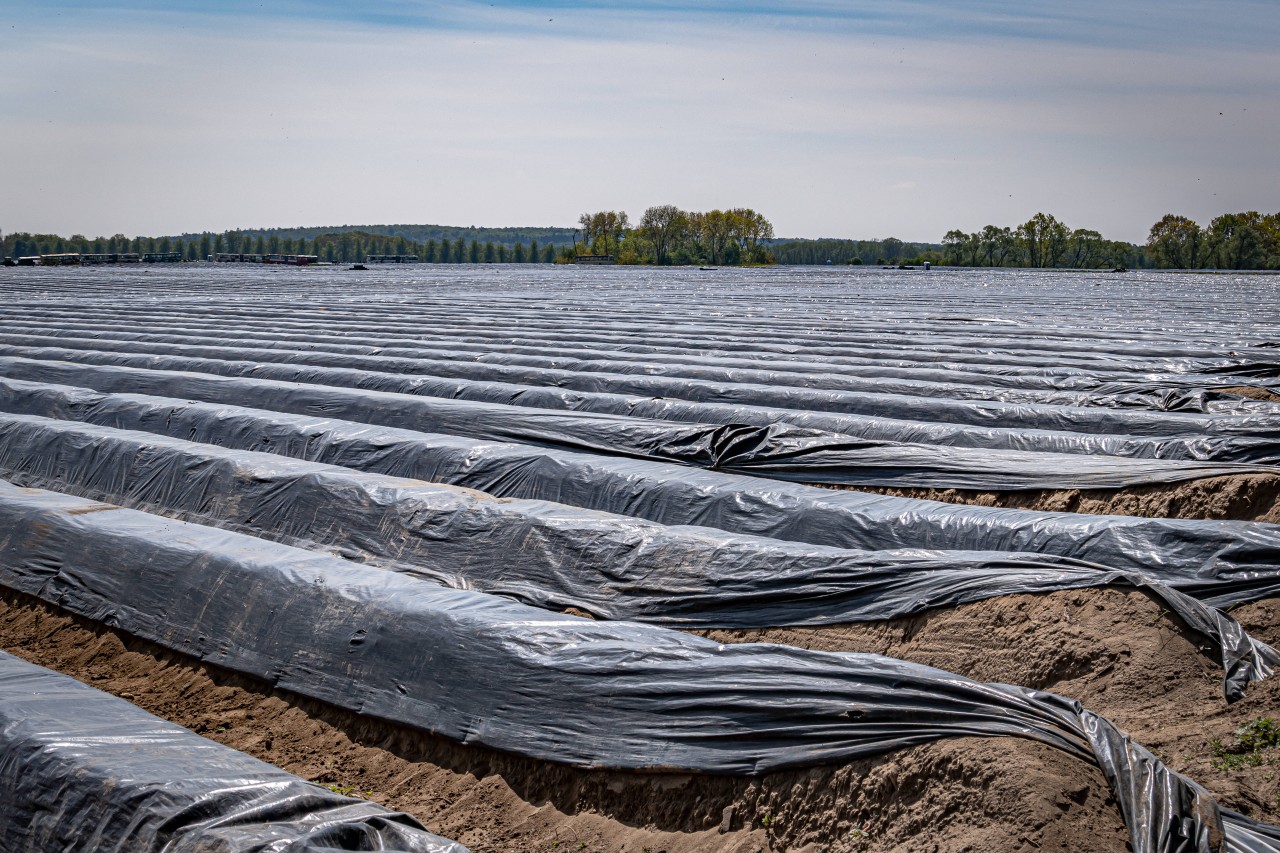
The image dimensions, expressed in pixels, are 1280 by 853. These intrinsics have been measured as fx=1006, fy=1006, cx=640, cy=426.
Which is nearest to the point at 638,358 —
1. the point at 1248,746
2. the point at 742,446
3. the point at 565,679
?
the point at 742,446

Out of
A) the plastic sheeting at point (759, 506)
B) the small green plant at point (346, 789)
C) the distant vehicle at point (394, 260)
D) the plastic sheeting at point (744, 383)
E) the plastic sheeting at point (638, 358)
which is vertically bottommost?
the small green plant at point (346, 789)

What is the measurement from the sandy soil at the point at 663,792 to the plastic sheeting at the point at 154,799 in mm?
755

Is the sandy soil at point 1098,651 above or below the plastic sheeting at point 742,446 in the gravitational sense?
below

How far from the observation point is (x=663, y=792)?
333 centimetres

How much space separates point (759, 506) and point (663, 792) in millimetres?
2178

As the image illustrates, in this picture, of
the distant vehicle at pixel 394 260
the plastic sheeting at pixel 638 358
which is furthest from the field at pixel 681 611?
the distant vehicle at pixel 394 260

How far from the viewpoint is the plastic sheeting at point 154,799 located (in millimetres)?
2607

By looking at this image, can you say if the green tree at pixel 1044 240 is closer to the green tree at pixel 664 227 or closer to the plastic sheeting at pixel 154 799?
the green tree at pixel 664 227

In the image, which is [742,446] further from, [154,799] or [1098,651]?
[154,799]

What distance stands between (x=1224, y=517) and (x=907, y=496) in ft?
5.39

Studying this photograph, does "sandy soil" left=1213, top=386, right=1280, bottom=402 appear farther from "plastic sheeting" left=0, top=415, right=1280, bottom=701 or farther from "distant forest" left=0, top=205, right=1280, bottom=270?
"distant forest" left=0, top=205, right=1280, bottom=270

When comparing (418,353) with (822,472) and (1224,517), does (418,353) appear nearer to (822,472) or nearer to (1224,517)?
(822,472)

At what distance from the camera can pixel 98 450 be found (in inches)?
268

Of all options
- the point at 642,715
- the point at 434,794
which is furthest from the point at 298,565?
the point at 642,715
